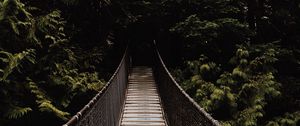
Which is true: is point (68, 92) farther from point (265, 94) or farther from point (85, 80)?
point (265, 94)

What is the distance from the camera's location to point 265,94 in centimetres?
1099

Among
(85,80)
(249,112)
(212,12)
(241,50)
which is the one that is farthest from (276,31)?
(85,80)

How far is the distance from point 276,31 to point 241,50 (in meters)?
4.05

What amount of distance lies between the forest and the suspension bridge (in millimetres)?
967

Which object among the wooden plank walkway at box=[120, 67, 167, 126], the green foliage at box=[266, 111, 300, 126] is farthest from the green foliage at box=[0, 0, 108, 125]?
the green foliage at box=[266, 111, 300, 126]

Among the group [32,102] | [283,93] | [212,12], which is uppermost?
[212,12]

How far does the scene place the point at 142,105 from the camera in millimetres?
10078

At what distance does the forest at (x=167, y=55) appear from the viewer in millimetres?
8727

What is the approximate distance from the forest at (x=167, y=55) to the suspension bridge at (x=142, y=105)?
3.17ft

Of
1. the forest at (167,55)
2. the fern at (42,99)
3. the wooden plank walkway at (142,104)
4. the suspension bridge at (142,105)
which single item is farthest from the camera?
the forest at (167,55)

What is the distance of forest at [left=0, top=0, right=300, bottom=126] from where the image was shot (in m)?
8.73

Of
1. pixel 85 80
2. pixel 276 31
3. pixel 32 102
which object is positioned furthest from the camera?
pixel 276 31

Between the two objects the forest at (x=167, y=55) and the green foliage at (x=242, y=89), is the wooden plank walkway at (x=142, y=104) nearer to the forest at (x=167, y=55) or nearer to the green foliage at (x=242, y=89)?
the forest at (x=167, y=55)

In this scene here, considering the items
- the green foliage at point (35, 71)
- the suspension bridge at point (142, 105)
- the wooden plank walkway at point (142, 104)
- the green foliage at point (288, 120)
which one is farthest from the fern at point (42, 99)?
the green foliage at point (288, 120)
